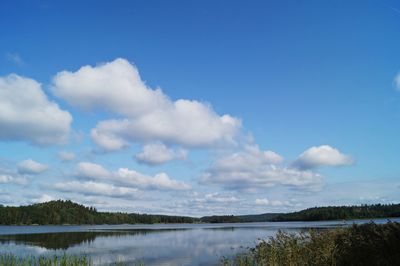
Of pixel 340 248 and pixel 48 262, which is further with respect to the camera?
pixel 48 262

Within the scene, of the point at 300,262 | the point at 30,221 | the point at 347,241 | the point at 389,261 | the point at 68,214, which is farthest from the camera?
the point at 68,214

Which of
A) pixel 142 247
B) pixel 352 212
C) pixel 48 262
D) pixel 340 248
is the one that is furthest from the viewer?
pixel 352 212

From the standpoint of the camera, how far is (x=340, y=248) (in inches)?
550

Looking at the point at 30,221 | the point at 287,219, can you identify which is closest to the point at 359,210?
the point at 287,219

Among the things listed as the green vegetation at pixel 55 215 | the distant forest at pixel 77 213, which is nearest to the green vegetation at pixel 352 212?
the distant forest at pixel 77 213

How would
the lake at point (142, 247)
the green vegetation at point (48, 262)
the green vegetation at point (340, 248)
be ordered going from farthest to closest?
the lake at point (142, 247) < the green vegetation at point (48, 262) < the green vegetation at point (340, 248)

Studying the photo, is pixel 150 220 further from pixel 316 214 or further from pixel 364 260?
pixel 364 260

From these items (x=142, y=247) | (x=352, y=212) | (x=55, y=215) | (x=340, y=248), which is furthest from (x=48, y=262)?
(x=352, y=212)

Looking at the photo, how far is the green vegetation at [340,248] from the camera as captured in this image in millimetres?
11383

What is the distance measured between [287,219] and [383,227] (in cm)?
16925

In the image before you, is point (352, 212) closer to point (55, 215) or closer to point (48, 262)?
point (55, 215)

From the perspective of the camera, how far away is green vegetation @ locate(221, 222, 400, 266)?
1138cm

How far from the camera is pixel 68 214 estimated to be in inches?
5876

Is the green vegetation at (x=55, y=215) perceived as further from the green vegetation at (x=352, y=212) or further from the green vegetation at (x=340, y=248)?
the green vegetation at (x=340, y=248)
